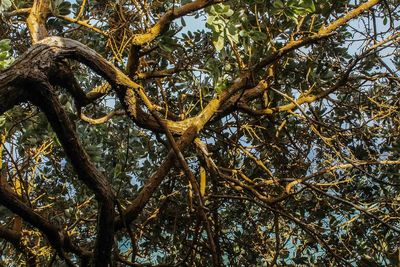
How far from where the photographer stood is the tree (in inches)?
83.8

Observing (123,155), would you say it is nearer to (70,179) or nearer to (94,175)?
(70,179)

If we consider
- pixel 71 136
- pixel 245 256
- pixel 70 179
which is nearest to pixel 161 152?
pixel 70 179

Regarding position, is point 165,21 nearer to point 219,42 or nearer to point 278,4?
point 219,42

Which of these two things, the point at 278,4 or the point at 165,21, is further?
the point at 165,21

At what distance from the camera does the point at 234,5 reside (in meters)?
2.65

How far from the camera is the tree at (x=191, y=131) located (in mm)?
2129

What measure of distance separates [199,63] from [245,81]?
2.55 ft

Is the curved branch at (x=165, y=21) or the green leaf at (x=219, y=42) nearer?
the green leaf at (x=219, y=42)

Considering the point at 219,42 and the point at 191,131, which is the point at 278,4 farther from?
the point at 191,131

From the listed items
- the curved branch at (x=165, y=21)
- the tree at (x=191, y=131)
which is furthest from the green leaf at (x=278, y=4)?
the curved branch at (x=165, y=21)

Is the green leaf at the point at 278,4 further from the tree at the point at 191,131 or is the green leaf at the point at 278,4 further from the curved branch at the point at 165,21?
the curved branch at the point at 165,21

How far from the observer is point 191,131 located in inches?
94.5

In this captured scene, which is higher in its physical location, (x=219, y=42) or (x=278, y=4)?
(x=278, y=4)

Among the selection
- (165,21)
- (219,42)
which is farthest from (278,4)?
(165,21)
